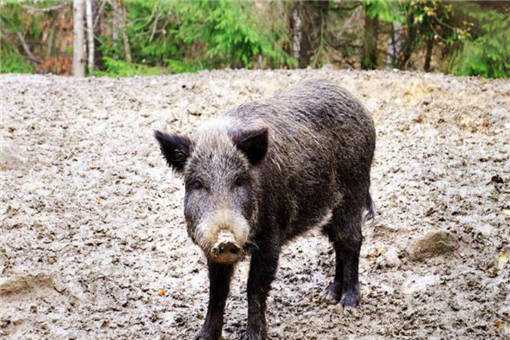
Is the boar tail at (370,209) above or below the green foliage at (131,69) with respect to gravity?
below

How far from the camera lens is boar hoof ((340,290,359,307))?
5359 millimetres

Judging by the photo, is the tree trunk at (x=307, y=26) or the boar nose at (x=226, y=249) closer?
the boar nose at (x=226, y=249)

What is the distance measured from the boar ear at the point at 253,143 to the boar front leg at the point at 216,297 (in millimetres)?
746

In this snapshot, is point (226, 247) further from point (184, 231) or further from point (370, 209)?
point (184, 231)

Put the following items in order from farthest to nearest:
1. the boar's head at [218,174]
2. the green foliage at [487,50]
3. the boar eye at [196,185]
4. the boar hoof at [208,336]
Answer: the green foliage at [487,50], the boar hoof at [208,336], the boar eye at [196,185], the boar's head at [218,174]

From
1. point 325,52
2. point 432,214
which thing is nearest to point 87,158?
point 432,214

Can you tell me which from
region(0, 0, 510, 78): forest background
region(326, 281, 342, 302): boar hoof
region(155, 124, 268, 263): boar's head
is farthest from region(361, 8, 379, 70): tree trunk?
region(155, 124, 268, 263): boar's head

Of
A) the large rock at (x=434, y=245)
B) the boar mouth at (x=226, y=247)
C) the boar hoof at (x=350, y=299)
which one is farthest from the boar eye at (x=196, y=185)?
the large rock at (x=434, y=245)

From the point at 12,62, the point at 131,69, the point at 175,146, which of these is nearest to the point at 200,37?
the point at 131,69

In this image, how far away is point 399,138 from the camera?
8.14 m

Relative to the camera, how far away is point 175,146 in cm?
442

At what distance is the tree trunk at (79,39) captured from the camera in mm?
13867

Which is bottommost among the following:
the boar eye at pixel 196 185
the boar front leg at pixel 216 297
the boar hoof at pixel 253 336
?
the boar hoof at pixel 253 336

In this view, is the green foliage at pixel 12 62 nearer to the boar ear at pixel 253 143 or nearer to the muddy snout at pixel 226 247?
the boar ear at pixel 253 143
